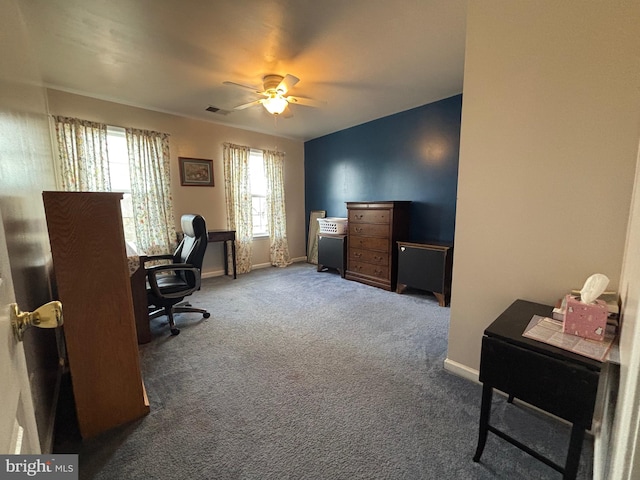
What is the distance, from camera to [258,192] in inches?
194

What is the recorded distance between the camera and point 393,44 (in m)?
2.20

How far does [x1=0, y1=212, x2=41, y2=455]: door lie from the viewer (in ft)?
1.45

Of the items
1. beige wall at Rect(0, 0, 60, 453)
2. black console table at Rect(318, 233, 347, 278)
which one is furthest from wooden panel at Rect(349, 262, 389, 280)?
beige wall at Rect(0, 0, 60, 453)

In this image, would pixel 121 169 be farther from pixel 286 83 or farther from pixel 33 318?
pixel 33 318

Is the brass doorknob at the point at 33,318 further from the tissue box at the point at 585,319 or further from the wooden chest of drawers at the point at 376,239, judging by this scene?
the wooden chest of drawers at the point at 376,239

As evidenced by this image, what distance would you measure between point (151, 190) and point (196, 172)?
0.71 m

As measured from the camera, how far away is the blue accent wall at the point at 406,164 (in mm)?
3438

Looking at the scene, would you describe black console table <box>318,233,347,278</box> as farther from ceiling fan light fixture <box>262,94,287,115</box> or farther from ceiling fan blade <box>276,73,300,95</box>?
ceiling fan blade <box>276,73,300,95</box>

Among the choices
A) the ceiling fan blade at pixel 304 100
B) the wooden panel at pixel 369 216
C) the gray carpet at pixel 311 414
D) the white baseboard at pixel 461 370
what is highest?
the ceiling fan blade at pixel 304 100

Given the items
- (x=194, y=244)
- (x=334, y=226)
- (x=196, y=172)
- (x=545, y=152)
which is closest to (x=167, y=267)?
(x=194, y=244)

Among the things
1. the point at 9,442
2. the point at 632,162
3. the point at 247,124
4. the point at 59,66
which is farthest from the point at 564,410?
the point at 247,124

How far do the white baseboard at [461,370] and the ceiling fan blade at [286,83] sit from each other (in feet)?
8.79

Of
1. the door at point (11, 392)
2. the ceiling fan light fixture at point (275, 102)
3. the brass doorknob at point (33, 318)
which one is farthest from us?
the ceiling fan light fixture at point (275, 102)

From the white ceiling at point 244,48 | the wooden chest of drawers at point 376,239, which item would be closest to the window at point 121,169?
the white ceiling at point 244,48
